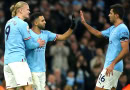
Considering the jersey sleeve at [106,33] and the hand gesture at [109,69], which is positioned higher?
the jersey sleeve at [106,33]

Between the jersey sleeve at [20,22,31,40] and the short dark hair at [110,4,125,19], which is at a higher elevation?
the short dark hair at [110,4,125,19]

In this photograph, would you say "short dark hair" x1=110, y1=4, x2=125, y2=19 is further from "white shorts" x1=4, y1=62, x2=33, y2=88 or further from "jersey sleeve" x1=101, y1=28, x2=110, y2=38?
"white shorts" x1=4, y1=62, x2=33, y2=88

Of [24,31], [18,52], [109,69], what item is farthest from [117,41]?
[18,52]

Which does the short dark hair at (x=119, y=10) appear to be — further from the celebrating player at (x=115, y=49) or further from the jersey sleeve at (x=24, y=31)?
the jersey sleeve at (x=24, y=31)

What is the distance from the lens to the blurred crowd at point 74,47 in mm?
14047

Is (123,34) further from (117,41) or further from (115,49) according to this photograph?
(115,49)

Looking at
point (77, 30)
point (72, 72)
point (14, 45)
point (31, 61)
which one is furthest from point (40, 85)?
point (77, 30)

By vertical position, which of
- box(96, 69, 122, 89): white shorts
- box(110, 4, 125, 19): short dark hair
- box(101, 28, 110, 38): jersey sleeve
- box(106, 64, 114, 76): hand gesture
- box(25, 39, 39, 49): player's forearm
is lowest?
box(96, 69, 122, 89): white shorts

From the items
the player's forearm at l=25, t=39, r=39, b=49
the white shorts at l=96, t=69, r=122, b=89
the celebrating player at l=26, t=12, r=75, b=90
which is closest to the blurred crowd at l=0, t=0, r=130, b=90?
the celebrating player at l=26, t=12, r=75, b=90

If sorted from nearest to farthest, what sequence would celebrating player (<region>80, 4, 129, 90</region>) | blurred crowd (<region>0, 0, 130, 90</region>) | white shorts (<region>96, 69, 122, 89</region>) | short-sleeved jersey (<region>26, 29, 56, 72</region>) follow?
celebrating player (<region>80, 4, 129, 90</region>) → white shorts (<region>96, 69, 122, 89</region>) → short-sleeved jersey (<region>26, 29, 56, 72</region>) → blurred crowd (<region>0, 0, 130, 90</region>)

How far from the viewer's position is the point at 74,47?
1536cm

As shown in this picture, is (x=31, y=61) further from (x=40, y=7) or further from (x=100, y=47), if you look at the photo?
(x=40, y=7)


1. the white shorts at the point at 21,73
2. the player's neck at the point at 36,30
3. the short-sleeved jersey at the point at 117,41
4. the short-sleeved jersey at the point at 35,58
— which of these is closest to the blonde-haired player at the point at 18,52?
the white shorts at the point at 21,73

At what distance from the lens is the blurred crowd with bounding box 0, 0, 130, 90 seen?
14.0 m
